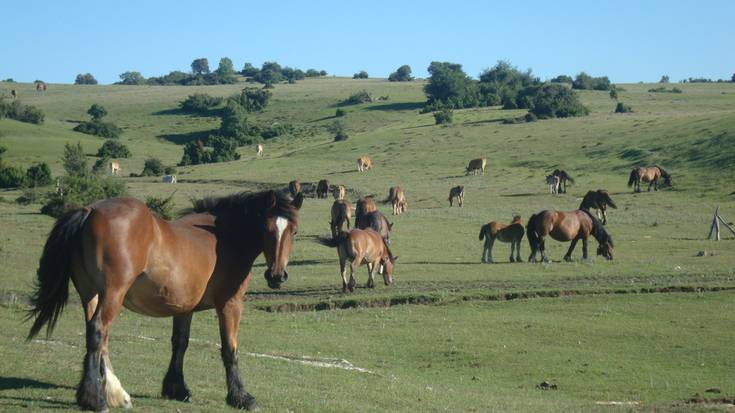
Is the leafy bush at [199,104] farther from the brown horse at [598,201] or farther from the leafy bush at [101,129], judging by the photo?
the brown horse at [598,201]

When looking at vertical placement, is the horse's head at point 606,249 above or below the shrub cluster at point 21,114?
below

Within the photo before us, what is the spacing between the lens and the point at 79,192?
141ft

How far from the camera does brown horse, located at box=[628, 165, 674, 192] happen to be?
4778 centimetres

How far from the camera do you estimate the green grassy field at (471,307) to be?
12.5 m

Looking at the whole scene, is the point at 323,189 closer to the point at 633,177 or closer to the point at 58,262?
the point at 633,177

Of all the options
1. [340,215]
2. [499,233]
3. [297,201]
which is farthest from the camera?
[340,215]

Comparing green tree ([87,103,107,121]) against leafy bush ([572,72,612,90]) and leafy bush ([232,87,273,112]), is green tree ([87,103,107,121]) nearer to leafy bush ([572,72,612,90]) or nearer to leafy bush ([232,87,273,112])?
leafy bush ([232,87,273,112])

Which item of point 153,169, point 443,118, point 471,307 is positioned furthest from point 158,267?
point 443,118

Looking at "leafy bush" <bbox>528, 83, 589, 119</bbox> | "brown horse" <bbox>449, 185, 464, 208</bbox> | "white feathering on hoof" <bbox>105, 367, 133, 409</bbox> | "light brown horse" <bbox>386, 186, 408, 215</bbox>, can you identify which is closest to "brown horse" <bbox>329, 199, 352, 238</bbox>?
"light brown horse" <bbox>386, 186, 408, 215</bbox>

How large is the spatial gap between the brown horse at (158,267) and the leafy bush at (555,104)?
2776 inches

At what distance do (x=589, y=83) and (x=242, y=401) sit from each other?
102057 millimetres

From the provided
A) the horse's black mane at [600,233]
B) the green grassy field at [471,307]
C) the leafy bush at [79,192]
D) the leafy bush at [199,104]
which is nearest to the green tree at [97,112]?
the leafy bush at [199,104]

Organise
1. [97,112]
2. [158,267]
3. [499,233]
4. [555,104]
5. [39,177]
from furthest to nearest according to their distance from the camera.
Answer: [97,112] → [555,104] → [39,177] → [499,233] → [158,267]

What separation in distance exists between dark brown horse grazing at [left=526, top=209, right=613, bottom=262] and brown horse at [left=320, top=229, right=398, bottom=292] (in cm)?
620
